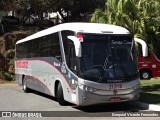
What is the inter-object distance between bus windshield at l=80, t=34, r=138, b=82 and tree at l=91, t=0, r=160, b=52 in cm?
384

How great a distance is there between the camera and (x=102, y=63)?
13.0 meters

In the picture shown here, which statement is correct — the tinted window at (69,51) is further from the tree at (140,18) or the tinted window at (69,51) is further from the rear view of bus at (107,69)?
the tree at (140,18)

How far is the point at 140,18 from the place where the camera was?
17766 millimetres

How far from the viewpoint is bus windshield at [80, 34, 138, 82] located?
504 inches

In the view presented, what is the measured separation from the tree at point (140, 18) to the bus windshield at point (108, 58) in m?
3.84

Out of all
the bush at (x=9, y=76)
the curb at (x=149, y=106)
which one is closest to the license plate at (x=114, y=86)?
the curb at (x=149, y=106)

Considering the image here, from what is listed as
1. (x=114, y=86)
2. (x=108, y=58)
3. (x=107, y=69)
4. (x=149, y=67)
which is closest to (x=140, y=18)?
(x=108, y=58)

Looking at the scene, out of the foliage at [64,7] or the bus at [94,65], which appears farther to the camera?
the foliage at [64,7]

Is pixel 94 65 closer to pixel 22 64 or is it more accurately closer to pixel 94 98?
pixel 94 98

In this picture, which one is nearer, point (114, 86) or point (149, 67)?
point (114, 86)

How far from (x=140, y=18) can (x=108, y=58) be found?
5344 millimetres

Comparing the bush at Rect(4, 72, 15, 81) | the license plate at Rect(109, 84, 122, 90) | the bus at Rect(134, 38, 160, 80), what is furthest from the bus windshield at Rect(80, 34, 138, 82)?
the bush at Rect(4, 72, 15, 81)

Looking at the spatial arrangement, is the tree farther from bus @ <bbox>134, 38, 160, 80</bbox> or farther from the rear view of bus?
bus @ <bbox>134, 38, 160, 80</bbox>

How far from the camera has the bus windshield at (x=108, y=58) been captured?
504 inches
